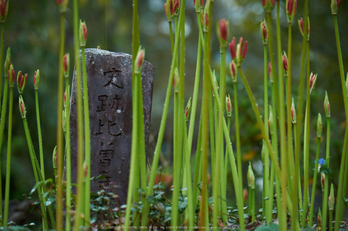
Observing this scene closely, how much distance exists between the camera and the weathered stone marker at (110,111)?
134 cm

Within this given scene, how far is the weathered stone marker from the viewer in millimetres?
1345

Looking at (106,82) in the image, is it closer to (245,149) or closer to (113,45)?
(245,149)

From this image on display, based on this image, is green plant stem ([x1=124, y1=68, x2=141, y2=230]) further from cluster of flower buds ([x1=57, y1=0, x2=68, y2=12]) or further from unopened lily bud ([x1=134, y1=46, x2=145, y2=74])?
cluster of flower buds ([x1=57, y1=0, x2=68, y2=12])

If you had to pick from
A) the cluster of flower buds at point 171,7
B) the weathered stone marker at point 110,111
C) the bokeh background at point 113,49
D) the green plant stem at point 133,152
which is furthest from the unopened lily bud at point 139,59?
the bokeh background at point 113,49

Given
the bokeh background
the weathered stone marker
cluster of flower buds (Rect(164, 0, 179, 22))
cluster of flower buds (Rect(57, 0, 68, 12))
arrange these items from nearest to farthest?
cluster of flower buds (Rect(57, 0, 68, 12)), cluster of flower buds (Rect(164, 0, 179, 22)), the weathered stone marker, the bokeh background

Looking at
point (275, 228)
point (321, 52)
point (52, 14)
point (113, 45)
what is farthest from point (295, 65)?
point (275, 228)

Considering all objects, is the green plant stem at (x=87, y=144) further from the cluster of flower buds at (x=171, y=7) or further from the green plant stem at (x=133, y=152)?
the cluster of flower buds at (x=171, y=7)

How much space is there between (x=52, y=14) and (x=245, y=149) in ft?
6.50

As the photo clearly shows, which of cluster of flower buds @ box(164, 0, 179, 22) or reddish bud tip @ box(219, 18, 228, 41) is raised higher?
cluster of flower buds @ box(164, 0, 179, 22)

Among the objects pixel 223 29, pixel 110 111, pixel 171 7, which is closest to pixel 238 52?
pixel 223 29

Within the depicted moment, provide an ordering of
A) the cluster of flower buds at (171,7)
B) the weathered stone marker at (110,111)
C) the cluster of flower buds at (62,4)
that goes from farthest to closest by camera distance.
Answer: the weathered stone marker at (110,111) → the cluster of flower buds at (171,7) → the cluster of flower buds at (62,4)

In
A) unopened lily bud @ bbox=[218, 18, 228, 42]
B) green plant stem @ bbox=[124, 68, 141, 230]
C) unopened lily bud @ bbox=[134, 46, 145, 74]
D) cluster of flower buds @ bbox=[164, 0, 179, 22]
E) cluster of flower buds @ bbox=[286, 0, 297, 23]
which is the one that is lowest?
green plant stem @ bbox=[124, 68, 141, 230]

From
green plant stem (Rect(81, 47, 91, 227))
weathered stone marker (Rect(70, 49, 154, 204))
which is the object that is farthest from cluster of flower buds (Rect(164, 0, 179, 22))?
weathered stone marker (Rect(70, 49, 154, 204))

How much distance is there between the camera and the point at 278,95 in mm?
A: 646
